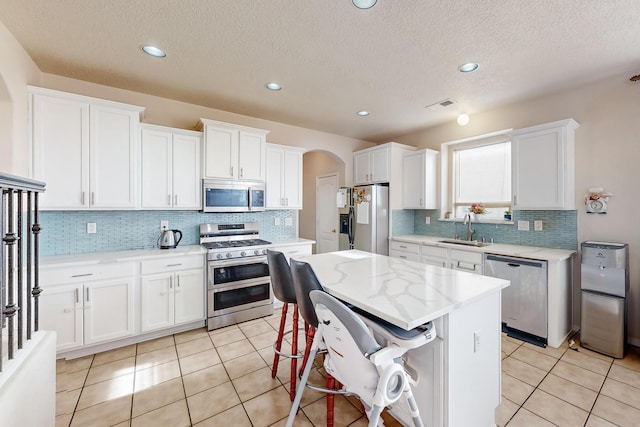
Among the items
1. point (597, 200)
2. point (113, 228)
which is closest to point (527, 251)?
point (597, 200)

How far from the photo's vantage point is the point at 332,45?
225 cm

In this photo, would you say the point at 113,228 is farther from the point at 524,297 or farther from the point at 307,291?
the point at 524,297

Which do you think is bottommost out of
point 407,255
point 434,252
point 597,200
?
point 407,255

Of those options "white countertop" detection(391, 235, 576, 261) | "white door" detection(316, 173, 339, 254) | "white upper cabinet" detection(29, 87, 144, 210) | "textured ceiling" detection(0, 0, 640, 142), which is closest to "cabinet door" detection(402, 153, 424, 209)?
"white countertop" detection(391, 235, 576, 261)

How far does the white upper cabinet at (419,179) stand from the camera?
4.29 meters

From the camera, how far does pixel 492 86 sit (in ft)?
9.75

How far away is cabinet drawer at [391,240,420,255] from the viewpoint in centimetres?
404

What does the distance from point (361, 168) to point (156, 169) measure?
324 cm

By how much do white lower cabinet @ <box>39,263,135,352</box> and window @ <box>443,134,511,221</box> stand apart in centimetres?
447

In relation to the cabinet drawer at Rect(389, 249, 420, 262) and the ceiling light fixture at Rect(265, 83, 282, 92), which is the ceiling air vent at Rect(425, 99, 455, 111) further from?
the cabinet drawer at Rect(389, 249, 420, 262)

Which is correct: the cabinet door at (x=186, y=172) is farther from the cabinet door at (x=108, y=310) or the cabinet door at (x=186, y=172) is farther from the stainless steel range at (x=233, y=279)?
the cabinet door at (x=108, y=310)

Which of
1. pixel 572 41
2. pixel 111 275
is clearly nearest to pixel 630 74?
pixel 572 41

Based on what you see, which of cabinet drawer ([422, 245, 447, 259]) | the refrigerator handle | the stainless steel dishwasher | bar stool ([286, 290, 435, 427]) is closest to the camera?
bar stool ([286, 290, 435, 427])

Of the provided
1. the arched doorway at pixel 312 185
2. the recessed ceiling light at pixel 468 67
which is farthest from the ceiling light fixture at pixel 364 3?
the arched doorway at pixel 312 185
